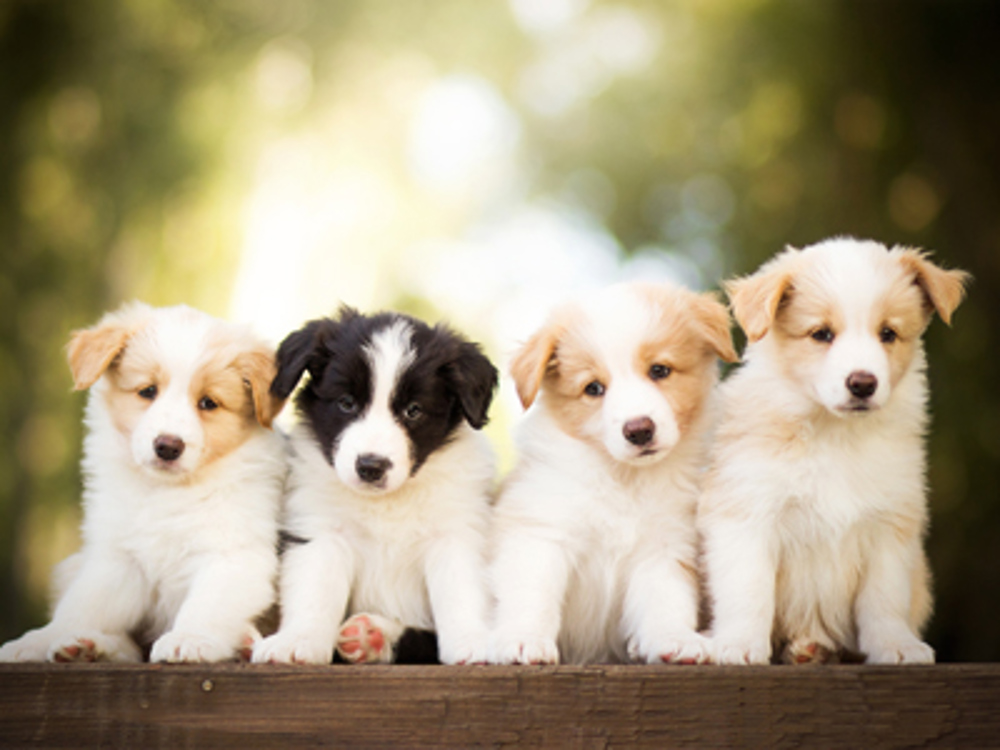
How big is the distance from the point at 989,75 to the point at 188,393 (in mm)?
7831

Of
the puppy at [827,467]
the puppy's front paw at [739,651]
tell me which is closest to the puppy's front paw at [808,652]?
the puppy at [827,467]

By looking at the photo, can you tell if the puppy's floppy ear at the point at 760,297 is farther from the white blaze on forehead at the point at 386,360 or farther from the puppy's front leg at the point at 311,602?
the puppy's front leg at the point at 311,602

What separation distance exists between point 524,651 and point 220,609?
958 millimetres

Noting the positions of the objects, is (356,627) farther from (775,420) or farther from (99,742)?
(775,420)

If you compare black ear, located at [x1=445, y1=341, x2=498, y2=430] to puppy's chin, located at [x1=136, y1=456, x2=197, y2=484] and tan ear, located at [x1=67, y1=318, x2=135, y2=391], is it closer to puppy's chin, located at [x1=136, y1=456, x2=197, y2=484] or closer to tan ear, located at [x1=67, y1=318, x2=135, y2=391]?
puppy's chin, located at [x1=136, y1=456, x2=197, y2=484]

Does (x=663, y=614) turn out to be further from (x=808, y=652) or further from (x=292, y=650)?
(x=292, y=650)

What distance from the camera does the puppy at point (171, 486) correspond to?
3.06 meters

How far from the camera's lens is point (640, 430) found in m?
3.10

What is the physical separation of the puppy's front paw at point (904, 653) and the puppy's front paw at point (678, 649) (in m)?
0.53

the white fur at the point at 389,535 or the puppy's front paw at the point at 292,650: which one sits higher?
the white fur at the point at 389,535

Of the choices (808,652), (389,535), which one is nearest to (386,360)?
(389,535)

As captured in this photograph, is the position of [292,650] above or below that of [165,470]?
below

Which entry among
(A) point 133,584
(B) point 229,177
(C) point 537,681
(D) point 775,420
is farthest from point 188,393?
(B) point 229,177

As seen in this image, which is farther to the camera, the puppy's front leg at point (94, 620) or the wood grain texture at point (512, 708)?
the puppy's front leg at point (94, 620)
